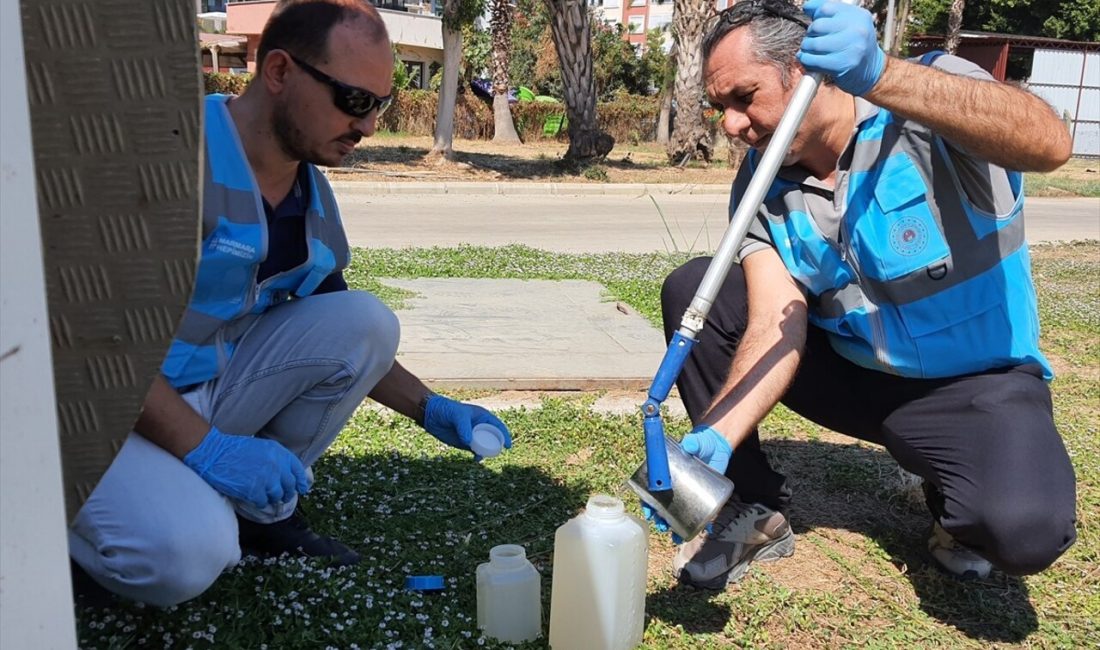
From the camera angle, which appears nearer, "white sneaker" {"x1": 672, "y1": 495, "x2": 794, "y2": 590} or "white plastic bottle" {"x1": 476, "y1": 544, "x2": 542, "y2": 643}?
"white plastic bottle" {"x1": 476, "y1": 544, "x2": 542, "y2": 643}

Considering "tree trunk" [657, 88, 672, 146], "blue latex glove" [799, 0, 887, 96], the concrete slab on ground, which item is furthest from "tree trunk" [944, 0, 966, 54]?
"blue latex glove" [799, 0, 887, 96]

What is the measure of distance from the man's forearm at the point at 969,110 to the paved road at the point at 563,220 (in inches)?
200

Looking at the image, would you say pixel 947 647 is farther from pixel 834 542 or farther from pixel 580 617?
pixel 580 617

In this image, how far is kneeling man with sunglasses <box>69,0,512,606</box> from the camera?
7.07 feet

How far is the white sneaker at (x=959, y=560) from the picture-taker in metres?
2.90

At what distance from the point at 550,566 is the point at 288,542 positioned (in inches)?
27.6

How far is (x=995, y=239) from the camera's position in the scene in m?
2.63

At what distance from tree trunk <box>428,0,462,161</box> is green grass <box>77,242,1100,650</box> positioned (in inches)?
546

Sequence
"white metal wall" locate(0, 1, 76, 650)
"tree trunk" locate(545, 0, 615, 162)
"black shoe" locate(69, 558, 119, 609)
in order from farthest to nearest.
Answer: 1. "tree trunk" locate(545, 0, 615, 162)
2. "black shoe" locate(69, 558, 119, 609)
3. "white metal wall" locate(0, 1, 76, 650)

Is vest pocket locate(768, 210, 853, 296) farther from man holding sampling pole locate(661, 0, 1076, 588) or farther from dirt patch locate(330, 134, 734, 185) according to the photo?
dirt patch locate(330, 134, 734, 185)

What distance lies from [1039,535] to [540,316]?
3.57 m

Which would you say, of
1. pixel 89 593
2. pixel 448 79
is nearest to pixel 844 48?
pixel 89 593

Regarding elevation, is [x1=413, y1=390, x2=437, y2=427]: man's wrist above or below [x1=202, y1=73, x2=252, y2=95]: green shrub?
above

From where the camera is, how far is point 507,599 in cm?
238
